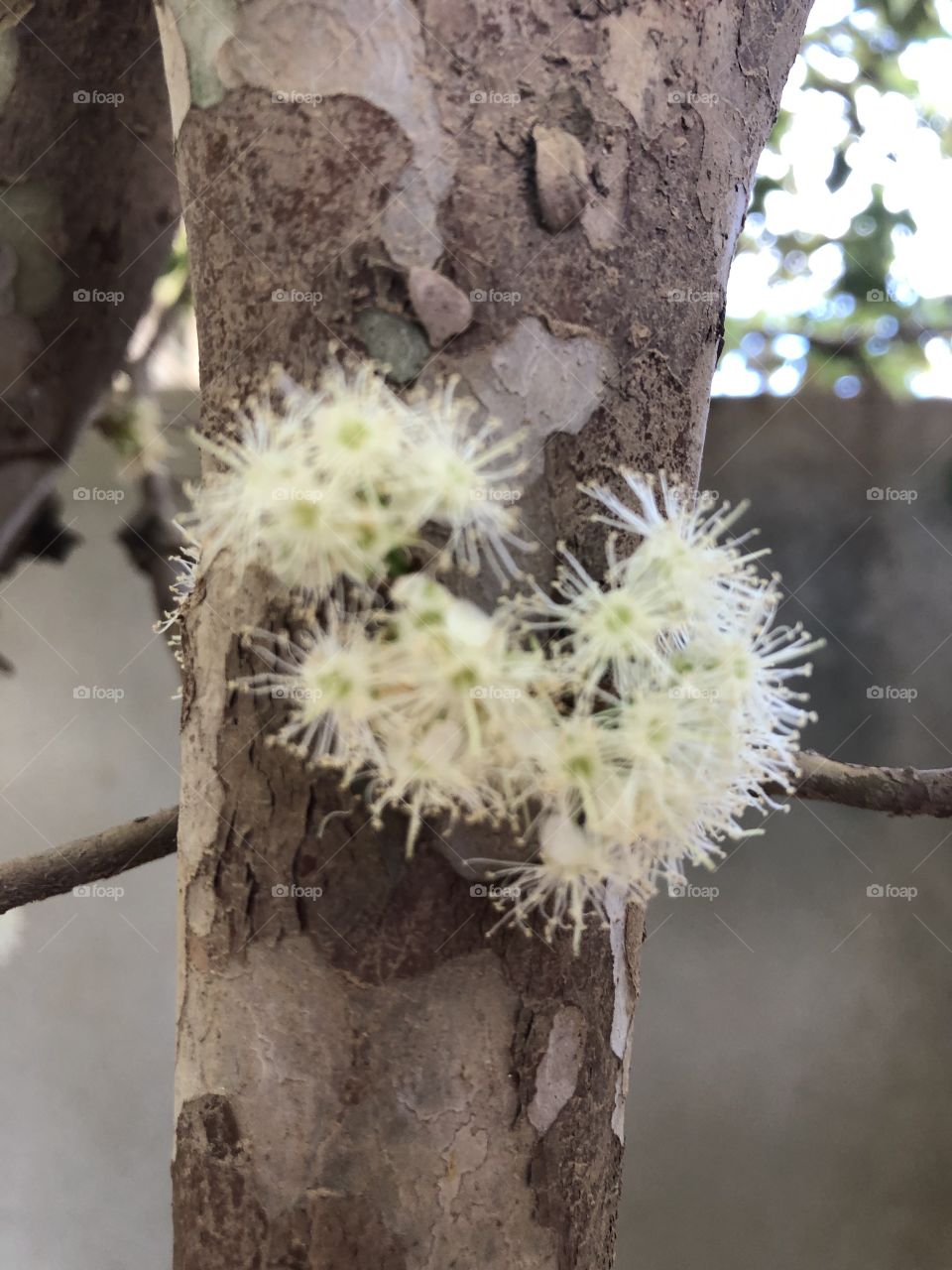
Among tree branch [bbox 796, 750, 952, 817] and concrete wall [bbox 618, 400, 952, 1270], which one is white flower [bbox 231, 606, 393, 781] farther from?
concrete wall [bbox 618, 400, 952, 1270]

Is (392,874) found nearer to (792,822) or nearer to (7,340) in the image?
(7,340)

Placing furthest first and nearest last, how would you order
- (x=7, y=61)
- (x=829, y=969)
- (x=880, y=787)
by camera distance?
(x=829, y=969) < (x=7, y=61) < (x=880, y=787)

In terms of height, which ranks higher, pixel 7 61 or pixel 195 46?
pixel 7 61

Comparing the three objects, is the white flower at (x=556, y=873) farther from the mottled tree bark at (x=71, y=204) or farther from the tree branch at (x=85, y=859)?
the mottled tree bark at (x=71, y=204)

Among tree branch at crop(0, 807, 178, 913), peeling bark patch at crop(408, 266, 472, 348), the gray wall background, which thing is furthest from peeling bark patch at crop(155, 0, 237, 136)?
the gray wall background

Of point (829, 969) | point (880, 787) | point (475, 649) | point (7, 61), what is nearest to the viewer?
point (475, 649)

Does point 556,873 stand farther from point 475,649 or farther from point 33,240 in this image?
point 33,240

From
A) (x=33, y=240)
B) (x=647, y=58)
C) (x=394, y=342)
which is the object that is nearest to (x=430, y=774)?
(x=394, y=342)

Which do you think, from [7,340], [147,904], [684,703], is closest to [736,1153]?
[147,904]
